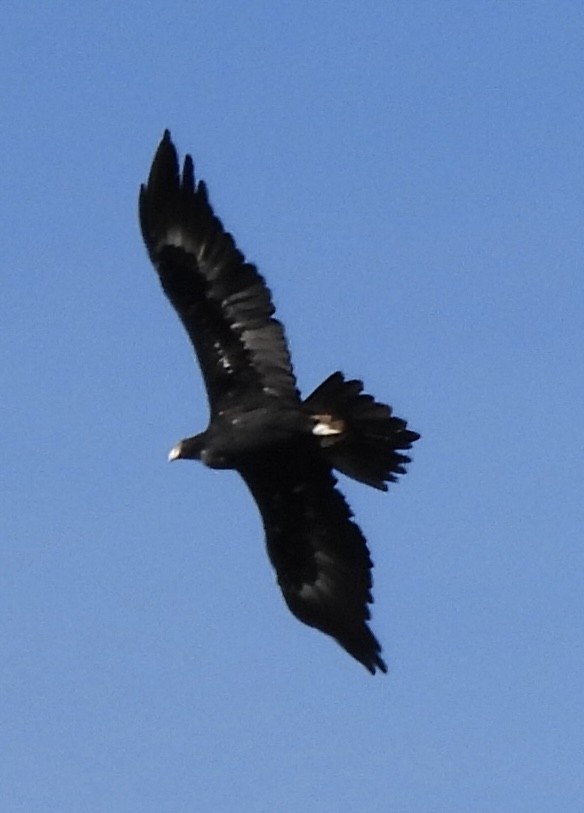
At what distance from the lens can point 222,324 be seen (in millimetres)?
15008

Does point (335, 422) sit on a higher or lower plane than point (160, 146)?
lower

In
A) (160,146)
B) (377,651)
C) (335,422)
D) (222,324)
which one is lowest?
(377,651)

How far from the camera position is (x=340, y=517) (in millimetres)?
15039

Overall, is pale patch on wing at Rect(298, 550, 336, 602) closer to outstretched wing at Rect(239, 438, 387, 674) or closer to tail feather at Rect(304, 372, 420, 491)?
outstretched wing at Rect(239, 438, 387, 674)

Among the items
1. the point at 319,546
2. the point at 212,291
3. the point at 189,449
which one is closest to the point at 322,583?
the point at 319,546

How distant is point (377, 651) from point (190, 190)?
3.41 m

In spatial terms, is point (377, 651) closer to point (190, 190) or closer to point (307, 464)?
point (307, 464)

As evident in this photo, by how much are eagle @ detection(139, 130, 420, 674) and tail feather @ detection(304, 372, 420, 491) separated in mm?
84

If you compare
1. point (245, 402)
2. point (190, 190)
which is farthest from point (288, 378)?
point (190, 190)

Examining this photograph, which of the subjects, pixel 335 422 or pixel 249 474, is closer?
pixel 335 422

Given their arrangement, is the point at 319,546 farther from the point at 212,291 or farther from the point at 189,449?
the point at 212,291

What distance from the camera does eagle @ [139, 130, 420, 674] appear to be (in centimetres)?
1455

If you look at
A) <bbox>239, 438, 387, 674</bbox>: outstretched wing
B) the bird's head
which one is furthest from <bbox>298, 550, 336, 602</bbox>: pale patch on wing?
the bird's head

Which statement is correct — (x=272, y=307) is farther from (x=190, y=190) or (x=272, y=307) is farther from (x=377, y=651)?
(x=377, y=651)
